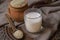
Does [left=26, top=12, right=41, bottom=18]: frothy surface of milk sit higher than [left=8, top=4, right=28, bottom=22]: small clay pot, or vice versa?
[left=26, top=12, right=41, bottom=18]: frothy surface of milk

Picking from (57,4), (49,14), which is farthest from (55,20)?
(57,4)

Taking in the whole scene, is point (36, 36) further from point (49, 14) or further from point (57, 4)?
point (57, 4)

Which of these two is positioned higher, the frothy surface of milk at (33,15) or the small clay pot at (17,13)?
the frothy surface of milk at (33,15)

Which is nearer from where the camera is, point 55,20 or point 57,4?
point 55,20

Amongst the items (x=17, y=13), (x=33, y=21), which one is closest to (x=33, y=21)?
(x=33, y=21)

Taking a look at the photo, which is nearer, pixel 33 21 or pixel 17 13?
pixel 33 21

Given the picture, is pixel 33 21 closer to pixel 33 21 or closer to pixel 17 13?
pixel 33 21
